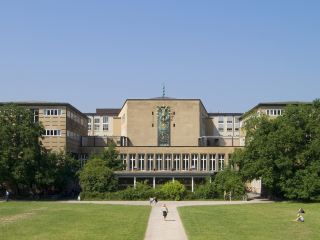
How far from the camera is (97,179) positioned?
269ft

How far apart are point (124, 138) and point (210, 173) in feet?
75.8

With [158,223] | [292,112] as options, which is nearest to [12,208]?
[158,223]

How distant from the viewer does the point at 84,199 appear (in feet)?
263

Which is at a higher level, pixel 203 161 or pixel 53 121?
pixel 53 121

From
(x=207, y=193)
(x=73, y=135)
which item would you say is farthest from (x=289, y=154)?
(x=73, y=135)

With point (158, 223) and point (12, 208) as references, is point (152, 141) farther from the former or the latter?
point (158, 223)

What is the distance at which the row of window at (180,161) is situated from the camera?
338ft

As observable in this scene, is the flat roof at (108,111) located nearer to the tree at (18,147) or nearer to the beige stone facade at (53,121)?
the beige stone facade at (53,121)

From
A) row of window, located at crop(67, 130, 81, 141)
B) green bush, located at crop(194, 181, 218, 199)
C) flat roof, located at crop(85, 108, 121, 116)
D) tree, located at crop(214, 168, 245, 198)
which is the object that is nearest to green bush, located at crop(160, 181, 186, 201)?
green bush, located at crop(194, 181, 218, 199)

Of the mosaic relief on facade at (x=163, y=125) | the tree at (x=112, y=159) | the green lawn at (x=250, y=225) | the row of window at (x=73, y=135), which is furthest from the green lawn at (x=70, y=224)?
the mosaic relief on facade at (x=163, y=125)

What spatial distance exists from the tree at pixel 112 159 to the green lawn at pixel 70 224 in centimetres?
3436

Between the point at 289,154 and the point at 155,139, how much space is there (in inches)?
1528

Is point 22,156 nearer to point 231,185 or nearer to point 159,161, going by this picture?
point 231,185

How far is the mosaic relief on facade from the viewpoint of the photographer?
110m
